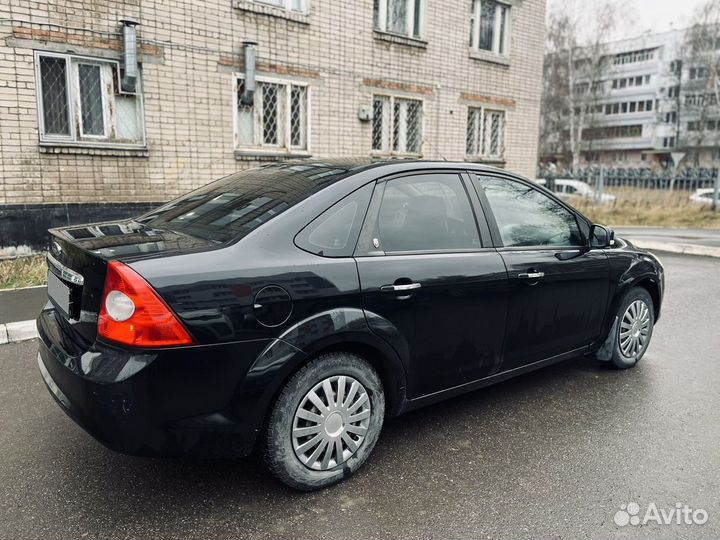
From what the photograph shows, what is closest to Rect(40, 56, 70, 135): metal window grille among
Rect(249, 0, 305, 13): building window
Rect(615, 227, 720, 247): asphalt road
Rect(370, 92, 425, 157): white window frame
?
Rect(249, 0, 305, 13): building window

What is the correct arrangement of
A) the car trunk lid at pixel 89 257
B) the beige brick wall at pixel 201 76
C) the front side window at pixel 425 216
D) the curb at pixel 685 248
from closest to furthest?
the car trunk lid at pixel 89 257, the front side window at pixel 425 216, the beige brick wall at pixel 201 76, the curb at pixel 685 248

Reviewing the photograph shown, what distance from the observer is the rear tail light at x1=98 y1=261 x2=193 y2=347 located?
2357 mm

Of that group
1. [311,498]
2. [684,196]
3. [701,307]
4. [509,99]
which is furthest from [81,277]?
[684,196]

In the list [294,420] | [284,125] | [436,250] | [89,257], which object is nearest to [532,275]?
[436,250]

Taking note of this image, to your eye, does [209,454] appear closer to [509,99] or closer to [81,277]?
[81,277]

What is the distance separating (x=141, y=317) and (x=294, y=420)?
849 millimetres

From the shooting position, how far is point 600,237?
13.7ft

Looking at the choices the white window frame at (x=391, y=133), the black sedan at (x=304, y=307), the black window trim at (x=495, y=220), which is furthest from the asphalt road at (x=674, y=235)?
the black sedan at (x=304, y=307)

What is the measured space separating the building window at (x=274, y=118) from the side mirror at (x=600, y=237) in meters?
7.18

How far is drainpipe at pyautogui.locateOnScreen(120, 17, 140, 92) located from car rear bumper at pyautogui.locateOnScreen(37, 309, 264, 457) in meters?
7.03

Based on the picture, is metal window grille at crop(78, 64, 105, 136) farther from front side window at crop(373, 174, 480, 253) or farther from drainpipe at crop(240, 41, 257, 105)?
front side window at crop(373, 174, 480, 253)

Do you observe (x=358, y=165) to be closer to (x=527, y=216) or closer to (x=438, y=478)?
(x=527, y=216)

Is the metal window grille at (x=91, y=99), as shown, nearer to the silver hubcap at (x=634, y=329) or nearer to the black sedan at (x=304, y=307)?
the black sedan at (x=304, y=307)

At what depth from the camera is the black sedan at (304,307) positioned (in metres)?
2.41
